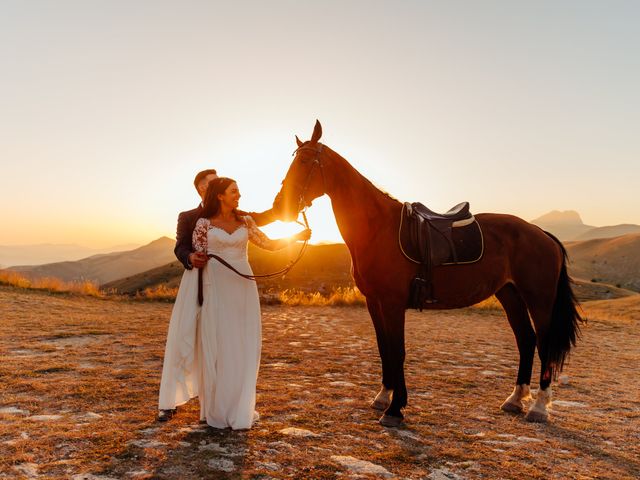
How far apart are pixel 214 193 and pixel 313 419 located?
2386 mm

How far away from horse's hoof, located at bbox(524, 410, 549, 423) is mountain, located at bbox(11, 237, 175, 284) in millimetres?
95034

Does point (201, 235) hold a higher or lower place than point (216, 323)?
higher

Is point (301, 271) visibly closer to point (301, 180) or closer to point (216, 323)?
point (301, 180)

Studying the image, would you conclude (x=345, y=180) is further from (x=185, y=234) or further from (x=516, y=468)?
(x=516, y=468)

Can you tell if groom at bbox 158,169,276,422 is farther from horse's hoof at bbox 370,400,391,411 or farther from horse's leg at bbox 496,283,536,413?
horse's leg at bbox 496,283,536,413

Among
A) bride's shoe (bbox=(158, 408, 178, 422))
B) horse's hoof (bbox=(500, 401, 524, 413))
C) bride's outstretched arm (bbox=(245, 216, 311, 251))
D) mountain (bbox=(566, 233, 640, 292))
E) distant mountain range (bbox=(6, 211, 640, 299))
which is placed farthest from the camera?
mountain (bbox=(566, 233, 640, 292))

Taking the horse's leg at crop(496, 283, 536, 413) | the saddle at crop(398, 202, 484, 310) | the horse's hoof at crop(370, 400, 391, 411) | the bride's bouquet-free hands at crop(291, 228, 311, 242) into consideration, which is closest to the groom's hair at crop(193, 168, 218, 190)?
the bride's bouquet-free hands at crop(291, 228, 311, 242)

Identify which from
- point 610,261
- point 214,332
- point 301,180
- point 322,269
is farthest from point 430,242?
point 610,261

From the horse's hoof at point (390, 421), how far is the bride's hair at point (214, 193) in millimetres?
2614

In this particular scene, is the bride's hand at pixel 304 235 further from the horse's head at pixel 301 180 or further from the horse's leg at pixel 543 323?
the horse's leg at pixel 543 323


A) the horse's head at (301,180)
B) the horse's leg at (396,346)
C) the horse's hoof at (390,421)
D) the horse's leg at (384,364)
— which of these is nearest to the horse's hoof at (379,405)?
the horse's leg at (384,364)

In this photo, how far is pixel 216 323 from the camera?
4.27 m

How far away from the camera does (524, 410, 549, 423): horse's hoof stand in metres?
4.56

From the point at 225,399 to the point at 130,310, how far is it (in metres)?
10.5
